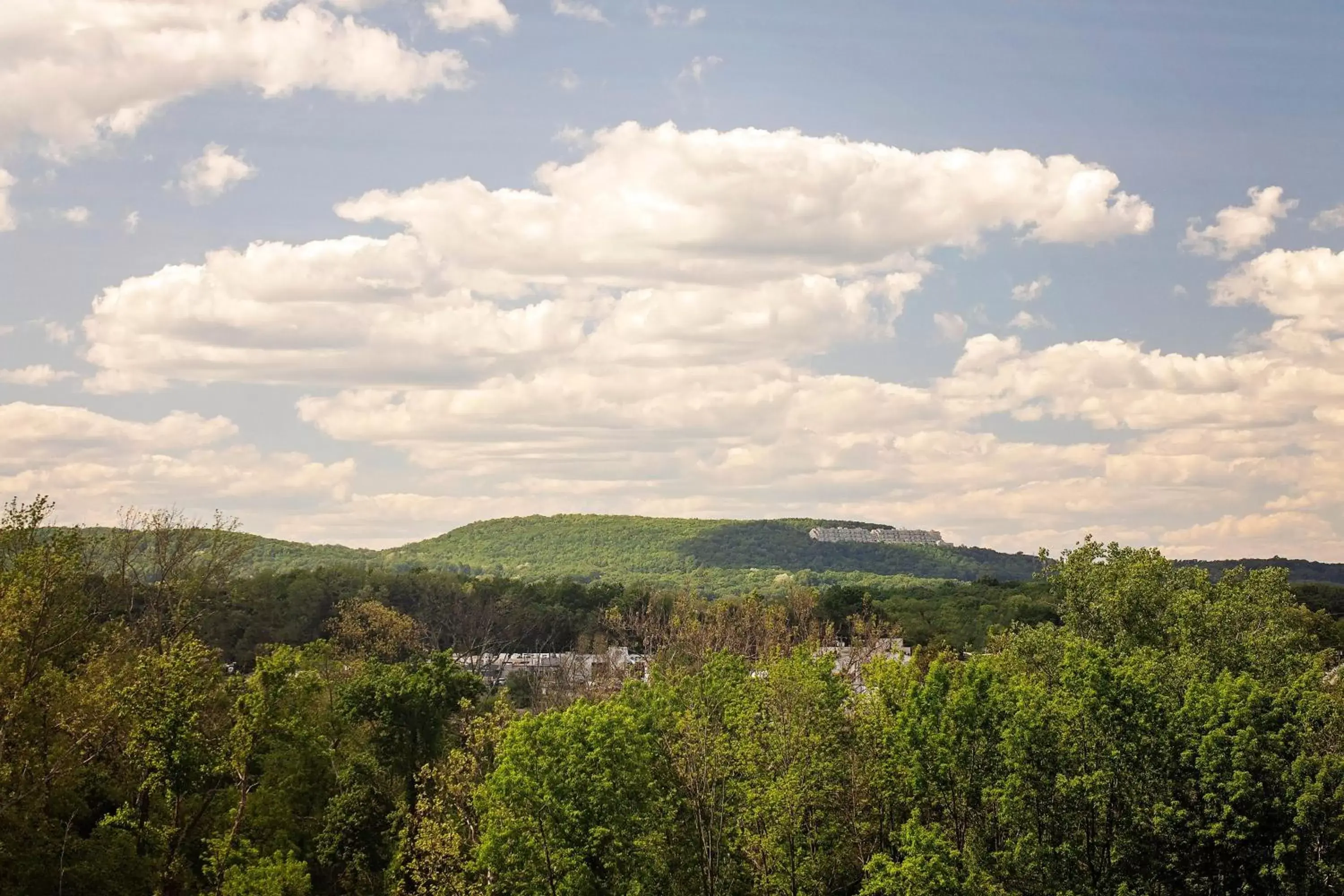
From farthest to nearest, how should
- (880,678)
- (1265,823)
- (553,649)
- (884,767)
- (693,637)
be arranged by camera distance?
(553,649)
(693,637)
(880,678)
(884,767)
(1265,823)

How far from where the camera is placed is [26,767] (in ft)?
146

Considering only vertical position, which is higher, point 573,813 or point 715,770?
point 715,770

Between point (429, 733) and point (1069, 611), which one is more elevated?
point (1069, 611)

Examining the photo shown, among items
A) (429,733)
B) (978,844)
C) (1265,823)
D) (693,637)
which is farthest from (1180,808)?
(693,637)

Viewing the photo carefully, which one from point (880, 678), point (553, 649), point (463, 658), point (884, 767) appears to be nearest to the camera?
point (884, 767)

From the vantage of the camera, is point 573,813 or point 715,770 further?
point 715,770

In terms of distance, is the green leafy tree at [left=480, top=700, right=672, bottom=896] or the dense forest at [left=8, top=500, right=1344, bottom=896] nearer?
the dense forest at [left=8, top=500, right=1344, bottom=896]

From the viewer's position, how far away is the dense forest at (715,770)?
145 feet

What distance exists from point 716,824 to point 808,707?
5935 mm

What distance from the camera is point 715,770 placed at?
156ft

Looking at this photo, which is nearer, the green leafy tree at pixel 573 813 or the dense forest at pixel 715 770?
the dense forest at pixel 715 770

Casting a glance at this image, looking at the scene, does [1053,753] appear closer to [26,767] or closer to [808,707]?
[808,707]

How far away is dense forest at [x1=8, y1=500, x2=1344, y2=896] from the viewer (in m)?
44.1

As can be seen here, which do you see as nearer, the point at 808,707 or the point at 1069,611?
the point at 808,707
